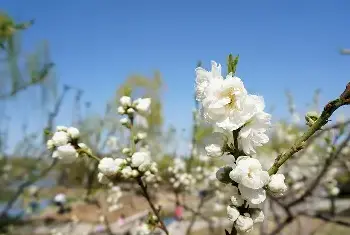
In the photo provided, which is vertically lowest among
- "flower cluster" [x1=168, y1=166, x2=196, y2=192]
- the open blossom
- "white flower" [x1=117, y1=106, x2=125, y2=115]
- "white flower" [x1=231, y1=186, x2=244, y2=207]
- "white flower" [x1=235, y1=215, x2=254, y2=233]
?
"flower cluster" [x1=168, y1=166, x2=196, y2=192]

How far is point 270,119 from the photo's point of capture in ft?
3.49

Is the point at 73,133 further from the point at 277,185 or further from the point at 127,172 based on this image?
the point at 277,185

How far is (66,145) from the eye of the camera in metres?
1.58

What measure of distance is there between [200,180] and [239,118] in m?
4.58

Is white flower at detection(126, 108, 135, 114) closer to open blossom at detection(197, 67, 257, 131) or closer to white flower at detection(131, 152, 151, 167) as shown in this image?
white flower at detection(131, 152, 151, 167)

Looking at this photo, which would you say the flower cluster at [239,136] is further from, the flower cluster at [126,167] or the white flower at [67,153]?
the white flower at [67,153]

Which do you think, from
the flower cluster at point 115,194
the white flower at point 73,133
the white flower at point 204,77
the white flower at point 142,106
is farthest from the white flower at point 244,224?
the flower cluster at point 115,194

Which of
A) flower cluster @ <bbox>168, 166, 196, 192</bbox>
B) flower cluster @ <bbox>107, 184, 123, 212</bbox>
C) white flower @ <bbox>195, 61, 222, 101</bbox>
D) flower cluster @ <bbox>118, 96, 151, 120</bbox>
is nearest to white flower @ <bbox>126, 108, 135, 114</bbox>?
flower cluster @ <bbox>118, 96, 151, 120</bbox>

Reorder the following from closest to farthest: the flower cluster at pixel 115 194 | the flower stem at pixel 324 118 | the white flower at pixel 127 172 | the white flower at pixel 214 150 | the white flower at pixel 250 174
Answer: the flower stem at pixel 324 118, the white flower at pixel 250 174, the white flower at pixel 214 150, the white flower at pixel 127 172, the flower cluster at pixel 115 194

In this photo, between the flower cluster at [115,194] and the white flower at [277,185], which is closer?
the white flower at [277,185]

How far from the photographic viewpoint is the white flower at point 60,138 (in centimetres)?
158

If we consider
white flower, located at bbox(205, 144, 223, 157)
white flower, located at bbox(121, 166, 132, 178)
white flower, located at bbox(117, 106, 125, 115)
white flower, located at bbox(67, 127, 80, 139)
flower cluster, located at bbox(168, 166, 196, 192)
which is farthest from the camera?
flower cluster, located at bbox(168, 166, 196, 192)

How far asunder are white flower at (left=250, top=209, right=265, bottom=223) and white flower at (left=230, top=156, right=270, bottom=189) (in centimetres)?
8

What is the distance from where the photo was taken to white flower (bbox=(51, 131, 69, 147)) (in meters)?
1.58
